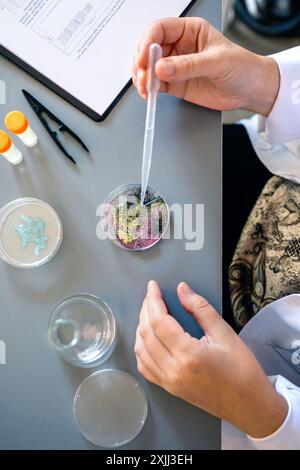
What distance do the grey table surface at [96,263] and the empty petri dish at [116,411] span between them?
0.04ft

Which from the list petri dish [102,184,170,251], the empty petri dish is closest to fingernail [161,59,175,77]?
petri dish [102,184,170,251]

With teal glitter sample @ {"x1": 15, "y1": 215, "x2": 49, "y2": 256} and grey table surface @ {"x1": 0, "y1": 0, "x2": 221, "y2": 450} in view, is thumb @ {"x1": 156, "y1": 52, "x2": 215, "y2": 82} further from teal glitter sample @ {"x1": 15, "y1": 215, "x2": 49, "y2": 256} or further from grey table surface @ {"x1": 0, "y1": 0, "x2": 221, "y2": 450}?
teal glitter sample @ {"x1": 15, "y1": 215, "x2": 49, "y2": 256}

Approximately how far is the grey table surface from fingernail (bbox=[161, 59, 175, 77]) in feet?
0.27

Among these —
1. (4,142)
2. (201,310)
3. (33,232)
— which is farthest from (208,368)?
(4,142)

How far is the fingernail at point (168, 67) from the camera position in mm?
617

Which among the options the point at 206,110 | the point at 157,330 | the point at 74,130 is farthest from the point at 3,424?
the point at 206,110

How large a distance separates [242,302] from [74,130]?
0.46 metres

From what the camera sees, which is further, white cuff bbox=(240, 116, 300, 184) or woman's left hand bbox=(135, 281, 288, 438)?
white cuff bbox=(240, 116, 300, 184)

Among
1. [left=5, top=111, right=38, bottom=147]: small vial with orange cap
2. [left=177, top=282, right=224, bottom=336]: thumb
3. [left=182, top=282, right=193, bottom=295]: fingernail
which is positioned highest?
[left=5, top=111, right=38, bottom=147]: small vial with orange cap

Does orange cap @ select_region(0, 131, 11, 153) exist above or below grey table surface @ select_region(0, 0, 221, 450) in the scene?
above

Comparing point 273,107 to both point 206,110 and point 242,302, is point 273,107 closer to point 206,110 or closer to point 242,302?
point 206,110

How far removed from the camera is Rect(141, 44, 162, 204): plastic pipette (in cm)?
62

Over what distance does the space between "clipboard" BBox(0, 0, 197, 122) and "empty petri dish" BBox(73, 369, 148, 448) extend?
1.30 feet

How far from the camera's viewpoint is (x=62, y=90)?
2.30 ft
